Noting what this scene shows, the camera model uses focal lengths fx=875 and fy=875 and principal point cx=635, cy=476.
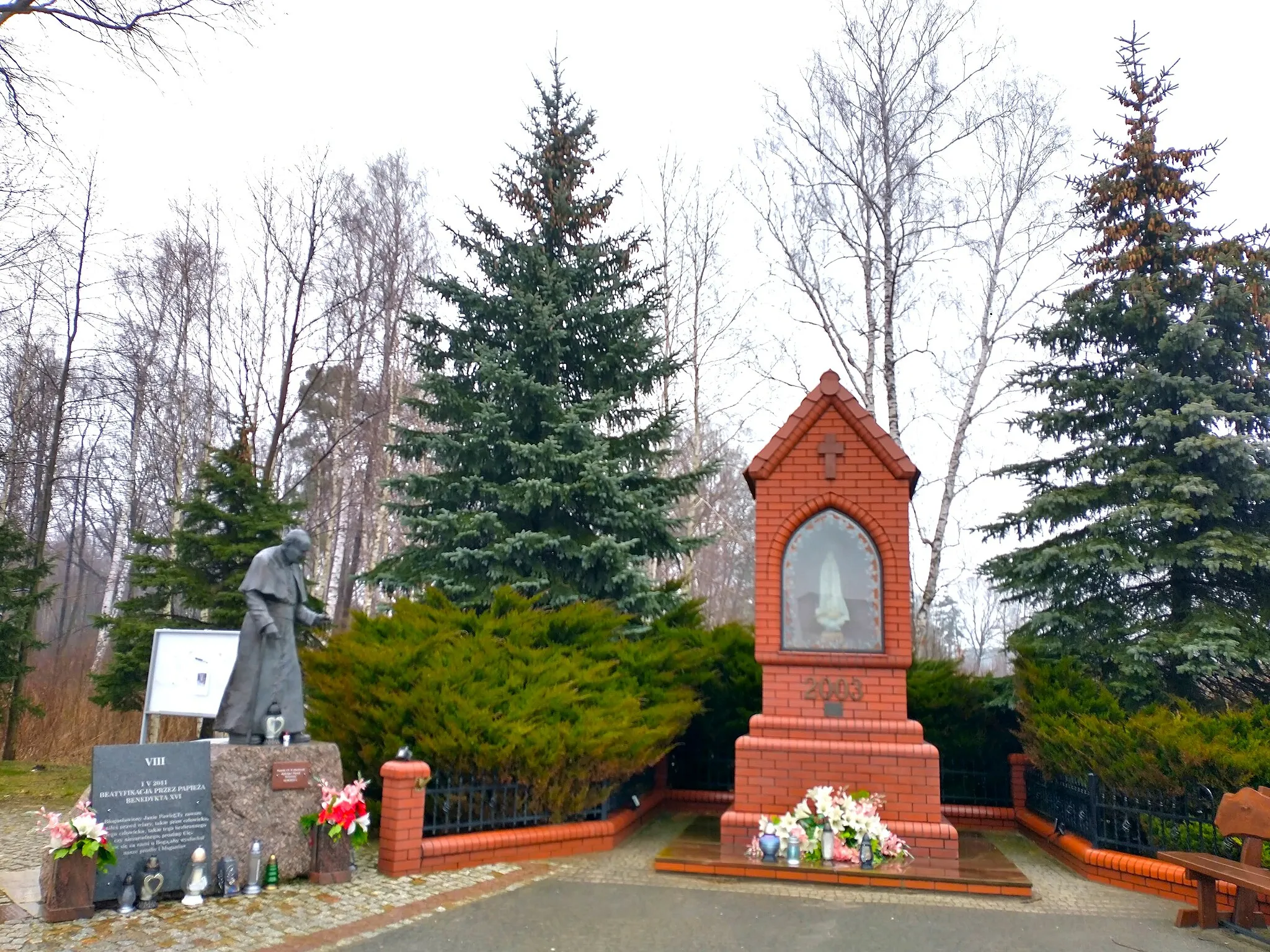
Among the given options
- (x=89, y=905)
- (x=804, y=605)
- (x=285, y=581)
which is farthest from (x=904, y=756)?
(x=89, y=905)

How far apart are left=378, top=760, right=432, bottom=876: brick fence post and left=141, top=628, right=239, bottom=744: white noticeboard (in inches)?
148

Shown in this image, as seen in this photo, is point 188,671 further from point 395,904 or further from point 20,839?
point 395,904

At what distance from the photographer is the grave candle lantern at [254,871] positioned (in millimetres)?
6492

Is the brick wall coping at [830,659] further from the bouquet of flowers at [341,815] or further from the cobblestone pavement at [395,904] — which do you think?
the bouquet of flowers at [341,815]

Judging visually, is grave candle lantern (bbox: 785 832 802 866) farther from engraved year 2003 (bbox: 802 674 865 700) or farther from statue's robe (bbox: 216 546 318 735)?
statue's robe (bbox: 216 546 318 735)

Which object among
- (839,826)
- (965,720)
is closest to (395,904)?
(839,826)

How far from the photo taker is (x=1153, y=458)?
10.8m

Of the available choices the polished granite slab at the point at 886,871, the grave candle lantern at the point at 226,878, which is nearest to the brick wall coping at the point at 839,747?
the polished granite slab at the point at 886,871

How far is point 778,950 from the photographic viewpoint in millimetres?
5637

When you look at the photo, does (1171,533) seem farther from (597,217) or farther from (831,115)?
(831,115)

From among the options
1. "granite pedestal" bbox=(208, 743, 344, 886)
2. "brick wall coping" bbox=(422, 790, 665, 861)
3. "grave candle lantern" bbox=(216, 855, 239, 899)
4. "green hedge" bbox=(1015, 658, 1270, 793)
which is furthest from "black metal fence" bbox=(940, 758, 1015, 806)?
"grave candle lantern" bbox=(216, 855, 239, 899)

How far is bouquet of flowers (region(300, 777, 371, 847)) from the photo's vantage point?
6.85 metres

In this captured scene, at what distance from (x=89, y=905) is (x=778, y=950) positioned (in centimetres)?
455

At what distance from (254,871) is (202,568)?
7156 mm
